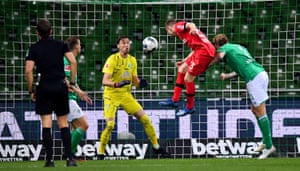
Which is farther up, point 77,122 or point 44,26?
point 44,26

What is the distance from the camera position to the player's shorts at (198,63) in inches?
546

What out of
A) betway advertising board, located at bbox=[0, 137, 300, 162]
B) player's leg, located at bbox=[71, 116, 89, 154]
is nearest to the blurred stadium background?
betway advertising board, located at bbox=[0, 137, 300, 162]

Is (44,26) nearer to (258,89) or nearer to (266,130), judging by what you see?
(258,89)

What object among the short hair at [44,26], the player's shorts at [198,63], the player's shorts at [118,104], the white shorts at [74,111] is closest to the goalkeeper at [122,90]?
the player's shorts at [118,104]

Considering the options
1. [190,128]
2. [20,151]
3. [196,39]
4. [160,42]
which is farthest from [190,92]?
[160,42]

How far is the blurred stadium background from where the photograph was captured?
17156mm

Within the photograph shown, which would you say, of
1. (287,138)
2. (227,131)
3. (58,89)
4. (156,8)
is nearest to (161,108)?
(227,131)

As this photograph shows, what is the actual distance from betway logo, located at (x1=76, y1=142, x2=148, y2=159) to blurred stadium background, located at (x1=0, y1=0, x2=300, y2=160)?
1.06 ft

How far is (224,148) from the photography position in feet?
55.7

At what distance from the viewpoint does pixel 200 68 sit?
13.9 meters

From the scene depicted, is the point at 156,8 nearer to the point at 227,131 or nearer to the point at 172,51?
the point at 172,51

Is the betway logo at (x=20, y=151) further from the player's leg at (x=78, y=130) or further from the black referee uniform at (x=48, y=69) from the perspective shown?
the black referee uniform at (x=48, y=69)

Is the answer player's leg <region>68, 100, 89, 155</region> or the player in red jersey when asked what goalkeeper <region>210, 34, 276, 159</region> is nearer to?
the player in red jersey

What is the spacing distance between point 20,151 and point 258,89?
18.8 ft
